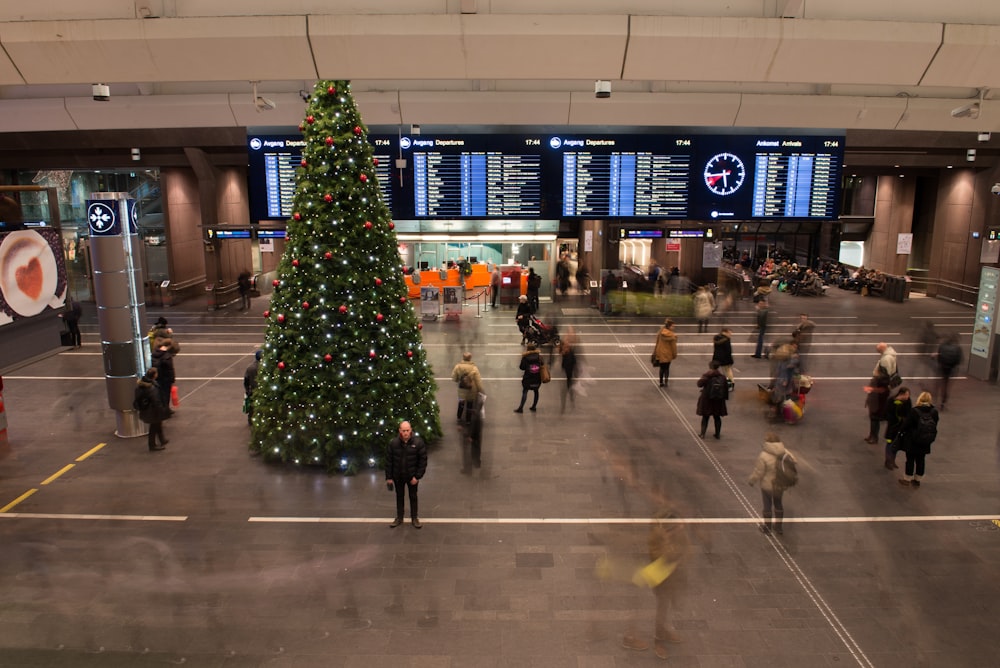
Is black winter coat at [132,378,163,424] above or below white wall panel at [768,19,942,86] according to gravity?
below

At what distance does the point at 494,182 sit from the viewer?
702 inches

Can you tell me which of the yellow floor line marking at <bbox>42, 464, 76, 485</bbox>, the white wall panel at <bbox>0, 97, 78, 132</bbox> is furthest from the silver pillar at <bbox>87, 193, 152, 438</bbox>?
the white wall panel at <bbox>0, 97, 78, 132</bbox>

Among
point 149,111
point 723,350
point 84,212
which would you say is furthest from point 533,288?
point 84,212

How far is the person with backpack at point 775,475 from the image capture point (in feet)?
27.6

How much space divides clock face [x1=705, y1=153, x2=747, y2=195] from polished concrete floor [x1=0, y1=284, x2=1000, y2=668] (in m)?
6.20

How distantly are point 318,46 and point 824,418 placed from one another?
11758 mm

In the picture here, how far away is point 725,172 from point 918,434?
31.3 ft

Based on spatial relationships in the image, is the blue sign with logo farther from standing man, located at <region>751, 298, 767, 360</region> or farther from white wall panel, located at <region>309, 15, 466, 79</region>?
standing man, located at <region>751, 298, 767, 360</region>

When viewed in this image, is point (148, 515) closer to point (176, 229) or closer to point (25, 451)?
point (25, 451)

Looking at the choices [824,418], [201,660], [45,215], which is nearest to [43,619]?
[201,660]

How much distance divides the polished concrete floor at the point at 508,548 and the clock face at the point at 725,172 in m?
6.20

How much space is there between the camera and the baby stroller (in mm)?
18000

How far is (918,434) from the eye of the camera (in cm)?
959

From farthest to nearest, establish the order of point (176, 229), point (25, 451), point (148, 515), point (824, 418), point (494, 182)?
point (176, 229)
point (494, 182)
point (824, 418)
point (25, 451)
point (148, 515)
